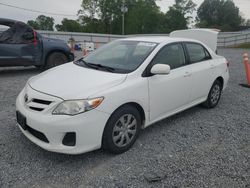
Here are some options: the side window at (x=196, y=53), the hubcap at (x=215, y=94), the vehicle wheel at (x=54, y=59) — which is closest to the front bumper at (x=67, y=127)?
the side window at (x=196, y=53)

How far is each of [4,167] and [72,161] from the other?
2.55ft

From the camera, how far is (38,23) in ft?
227

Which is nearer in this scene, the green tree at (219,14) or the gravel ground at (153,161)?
the gravel ground at (153,161)

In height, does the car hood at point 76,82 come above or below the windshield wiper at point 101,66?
below

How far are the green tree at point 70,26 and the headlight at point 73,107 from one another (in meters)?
62.6

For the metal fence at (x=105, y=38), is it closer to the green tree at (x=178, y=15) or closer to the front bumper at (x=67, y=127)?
the front bumper at (x=67, y=127)

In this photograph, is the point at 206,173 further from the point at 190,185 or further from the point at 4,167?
the point at 4,167

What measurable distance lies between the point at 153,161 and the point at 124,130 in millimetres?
533

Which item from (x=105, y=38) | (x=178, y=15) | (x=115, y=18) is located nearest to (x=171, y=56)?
(x=105, y=38)

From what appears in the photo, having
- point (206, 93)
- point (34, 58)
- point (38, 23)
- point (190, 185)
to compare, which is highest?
point (38, 23)

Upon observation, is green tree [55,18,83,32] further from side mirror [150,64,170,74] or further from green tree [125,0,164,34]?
side mirror [150,64,170,74]

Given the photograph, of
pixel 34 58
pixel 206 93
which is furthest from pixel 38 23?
pixel 206 93

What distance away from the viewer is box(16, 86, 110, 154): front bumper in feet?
9.12

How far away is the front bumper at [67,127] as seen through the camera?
9.12ft
